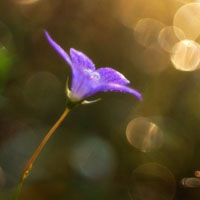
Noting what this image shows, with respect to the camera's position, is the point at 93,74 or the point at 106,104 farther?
the point at 106,104

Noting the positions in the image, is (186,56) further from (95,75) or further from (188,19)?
(95,75)

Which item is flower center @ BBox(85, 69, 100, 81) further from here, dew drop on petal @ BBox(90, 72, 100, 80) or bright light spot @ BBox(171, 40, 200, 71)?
bright light spot @ BBox(171, 40, 200, 71)

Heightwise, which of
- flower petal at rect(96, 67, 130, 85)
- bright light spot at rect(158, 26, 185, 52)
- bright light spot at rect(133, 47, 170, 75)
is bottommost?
bright light spot at rect(133, 47, 170, 75)

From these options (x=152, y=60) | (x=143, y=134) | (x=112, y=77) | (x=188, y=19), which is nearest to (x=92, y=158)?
(x=143, y=134)

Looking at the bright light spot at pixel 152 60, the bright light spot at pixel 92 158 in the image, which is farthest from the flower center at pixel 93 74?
the bright light spot at pixel 152 60

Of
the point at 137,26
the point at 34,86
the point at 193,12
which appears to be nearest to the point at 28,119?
the point at 34,86

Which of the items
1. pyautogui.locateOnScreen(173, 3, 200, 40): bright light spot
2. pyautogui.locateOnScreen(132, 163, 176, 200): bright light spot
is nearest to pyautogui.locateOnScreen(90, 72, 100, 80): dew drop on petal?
pyautogui.locateOnScreen(132, 163, 176, 200): bright light spot
